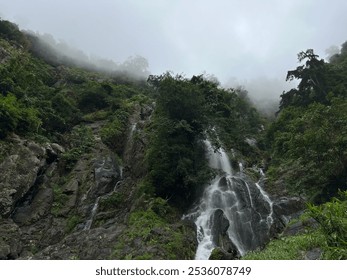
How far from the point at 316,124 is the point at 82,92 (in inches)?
1151

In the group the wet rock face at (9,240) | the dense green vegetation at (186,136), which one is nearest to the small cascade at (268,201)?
the dense green vegetation at (186,136)

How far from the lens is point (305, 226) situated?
50.6ft

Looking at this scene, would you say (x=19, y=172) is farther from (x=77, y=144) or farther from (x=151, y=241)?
(x=151, y=241)

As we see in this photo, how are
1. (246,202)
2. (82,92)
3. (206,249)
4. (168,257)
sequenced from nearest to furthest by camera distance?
1. (168,257)
2. (206,249)
3. (246,202)
4. (82,92)

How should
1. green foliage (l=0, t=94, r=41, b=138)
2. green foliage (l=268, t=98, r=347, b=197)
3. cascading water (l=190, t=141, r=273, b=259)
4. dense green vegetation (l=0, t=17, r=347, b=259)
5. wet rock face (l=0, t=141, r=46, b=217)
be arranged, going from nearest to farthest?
dense green vegetation (l=0, t=17, r=347, b=259) → green foliage (l=268, t=98, r=347, b=197) → cascading water (l=190, t=141, r=273, b=259) → wet rock face (l=0, t=141, r=46, b=217) → green foliage (l=0, t=94, r=41, b=138)

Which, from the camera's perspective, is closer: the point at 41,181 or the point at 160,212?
the point at 160,212

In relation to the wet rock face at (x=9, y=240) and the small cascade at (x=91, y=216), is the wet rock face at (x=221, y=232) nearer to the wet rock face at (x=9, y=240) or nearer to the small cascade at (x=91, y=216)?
the small cascade at (x=91, y=216)

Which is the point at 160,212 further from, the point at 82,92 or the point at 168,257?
the point at 82,92

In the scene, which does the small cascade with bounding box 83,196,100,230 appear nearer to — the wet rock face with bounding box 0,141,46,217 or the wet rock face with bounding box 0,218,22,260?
the wet rock face with bounding box 0,218,22,260

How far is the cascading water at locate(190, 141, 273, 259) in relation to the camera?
766 inches

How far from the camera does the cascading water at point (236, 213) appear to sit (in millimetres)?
19453

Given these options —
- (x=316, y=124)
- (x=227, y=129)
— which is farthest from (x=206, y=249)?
(x=227, y=129)

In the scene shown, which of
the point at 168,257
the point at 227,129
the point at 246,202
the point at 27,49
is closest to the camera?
the point at 168,257

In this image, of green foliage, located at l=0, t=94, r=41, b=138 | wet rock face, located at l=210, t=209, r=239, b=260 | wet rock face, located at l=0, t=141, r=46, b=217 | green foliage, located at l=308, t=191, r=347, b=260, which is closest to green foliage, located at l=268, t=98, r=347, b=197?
wet rock face, located at l=210, t=209, r=239, b=260
